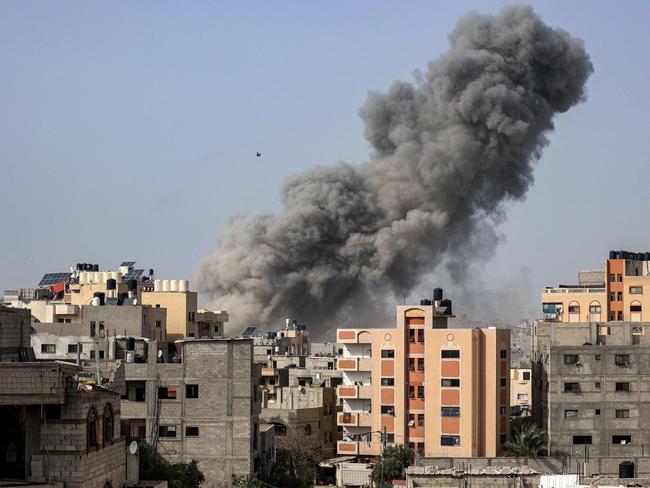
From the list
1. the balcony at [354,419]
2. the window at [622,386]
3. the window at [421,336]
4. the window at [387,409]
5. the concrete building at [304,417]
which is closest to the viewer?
the window at [622,386]

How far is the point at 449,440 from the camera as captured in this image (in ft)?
165

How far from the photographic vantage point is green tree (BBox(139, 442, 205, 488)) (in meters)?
34.4

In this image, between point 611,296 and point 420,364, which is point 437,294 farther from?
point 611,296

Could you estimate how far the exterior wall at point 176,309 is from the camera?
221ft

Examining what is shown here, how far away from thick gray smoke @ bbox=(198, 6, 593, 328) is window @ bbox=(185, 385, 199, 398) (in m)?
48.8

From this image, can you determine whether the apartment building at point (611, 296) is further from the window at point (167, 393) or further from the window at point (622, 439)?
the window at point (167, 393)

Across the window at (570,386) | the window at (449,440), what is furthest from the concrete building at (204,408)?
the window at (570,386)

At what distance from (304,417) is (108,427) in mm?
30873

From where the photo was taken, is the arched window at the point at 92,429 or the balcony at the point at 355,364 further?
the balcony at the point at 355,364

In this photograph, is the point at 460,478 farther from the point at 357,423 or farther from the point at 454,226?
the point at 454,226

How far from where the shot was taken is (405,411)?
51688 mm

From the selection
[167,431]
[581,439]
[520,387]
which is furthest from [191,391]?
[520,387]

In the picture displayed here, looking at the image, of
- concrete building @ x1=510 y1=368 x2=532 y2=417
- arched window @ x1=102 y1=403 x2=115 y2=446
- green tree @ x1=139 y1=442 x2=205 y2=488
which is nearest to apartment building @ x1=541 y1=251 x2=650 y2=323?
concrete building @ x1=510 y1=368 x2=532 y2=417

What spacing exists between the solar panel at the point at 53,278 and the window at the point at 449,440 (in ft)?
148
